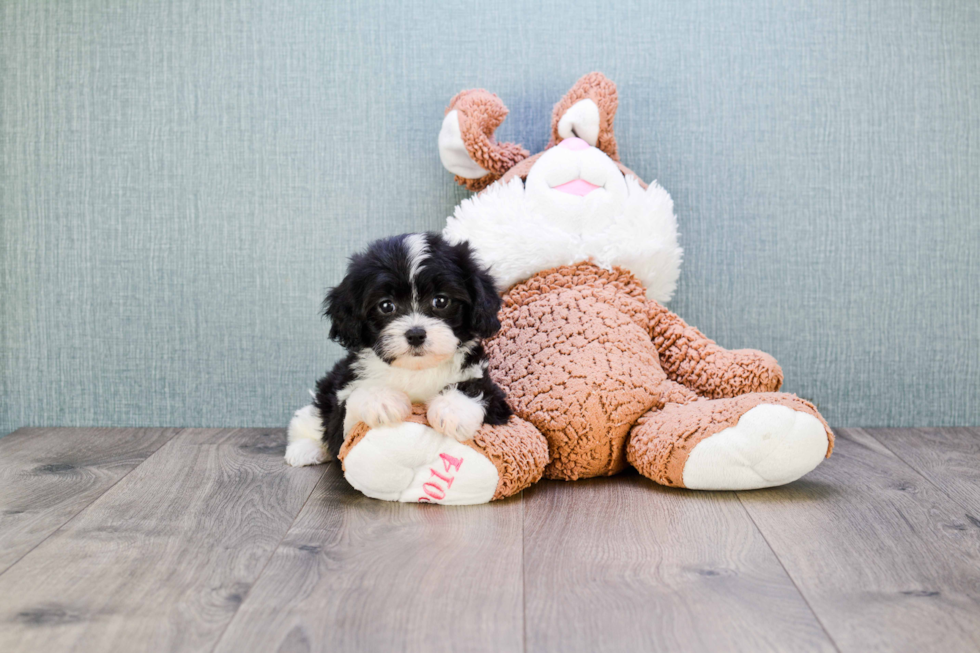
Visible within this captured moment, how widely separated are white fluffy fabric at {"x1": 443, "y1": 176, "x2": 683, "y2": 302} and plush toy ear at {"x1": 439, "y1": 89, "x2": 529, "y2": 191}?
0.37 ft

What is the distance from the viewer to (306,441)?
194cm

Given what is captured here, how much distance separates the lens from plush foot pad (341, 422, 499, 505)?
4.96 feet

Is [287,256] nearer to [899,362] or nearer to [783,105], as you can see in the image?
[783,105]

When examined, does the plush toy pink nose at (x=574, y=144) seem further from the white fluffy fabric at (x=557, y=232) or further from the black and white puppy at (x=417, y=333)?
the black and white puppy at (x=417, y=333)

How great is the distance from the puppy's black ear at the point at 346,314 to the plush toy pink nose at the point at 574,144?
2.37 ft

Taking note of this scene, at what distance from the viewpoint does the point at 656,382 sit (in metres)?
1.76

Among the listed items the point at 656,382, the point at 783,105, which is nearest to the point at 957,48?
the point at 783,105

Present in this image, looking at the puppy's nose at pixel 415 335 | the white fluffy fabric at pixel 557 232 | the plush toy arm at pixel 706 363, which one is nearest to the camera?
the puppy's nose at pixel 415 335

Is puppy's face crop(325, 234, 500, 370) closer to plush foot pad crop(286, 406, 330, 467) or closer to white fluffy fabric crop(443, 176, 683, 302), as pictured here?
white fluffy fabric crop(443, 176, 683, 302)

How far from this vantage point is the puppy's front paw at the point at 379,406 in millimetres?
1501

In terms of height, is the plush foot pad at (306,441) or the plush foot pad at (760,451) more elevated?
the plush foot pad at (760,451)

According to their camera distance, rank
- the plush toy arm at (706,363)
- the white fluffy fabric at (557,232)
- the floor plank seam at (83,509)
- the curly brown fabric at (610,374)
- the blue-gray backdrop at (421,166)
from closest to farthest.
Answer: the floor plank seam at (83,509) → the curly brown fabric at (610,374) → the plush toy arm at (706,363) → the white fluffy fabric at (557,232) → the blue-gray backdrop at (421,166)

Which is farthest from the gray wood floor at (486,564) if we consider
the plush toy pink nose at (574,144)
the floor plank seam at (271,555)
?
the plush toy pink nose at (574,144)

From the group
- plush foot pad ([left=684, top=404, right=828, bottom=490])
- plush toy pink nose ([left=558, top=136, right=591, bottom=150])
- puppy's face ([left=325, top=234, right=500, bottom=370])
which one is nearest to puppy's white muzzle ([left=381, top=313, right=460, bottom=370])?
puppy's face ([left=325, top=234, right=500, bottom=370])
